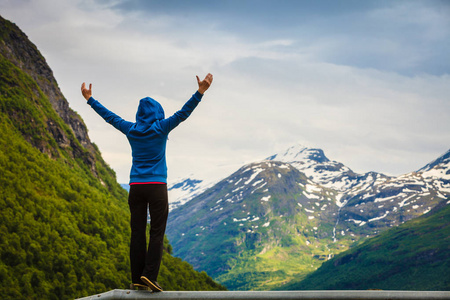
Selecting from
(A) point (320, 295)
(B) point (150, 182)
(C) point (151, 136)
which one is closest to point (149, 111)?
(C) point (151, 136)

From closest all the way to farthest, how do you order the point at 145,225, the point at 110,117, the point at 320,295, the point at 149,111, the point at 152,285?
the point at 320,295 → the point at 152,285 → the point at 145,225 → the point at 149,111 → the point at 110,117

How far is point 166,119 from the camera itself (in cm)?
1002

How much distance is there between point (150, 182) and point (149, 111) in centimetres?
159

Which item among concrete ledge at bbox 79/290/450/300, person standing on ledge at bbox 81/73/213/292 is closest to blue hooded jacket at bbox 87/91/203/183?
person standing on ledge at bbox 81/73/213/292

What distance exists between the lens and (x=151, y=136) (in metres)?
10.1

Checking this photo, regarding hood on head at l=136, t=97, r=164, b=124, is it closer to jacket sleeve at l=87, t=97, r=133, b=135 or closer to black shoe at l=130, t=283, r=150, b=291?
jacket sleeve at l=87, t=97, r=133, b=135

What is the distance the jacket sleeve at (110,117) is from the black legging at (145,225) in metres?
1.39

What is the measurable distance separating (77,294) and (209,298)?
674ft

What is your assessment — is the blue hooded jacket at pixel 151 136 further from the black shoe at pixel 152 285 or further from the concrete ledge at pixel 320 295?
the concrete ledge at pixel 320 295

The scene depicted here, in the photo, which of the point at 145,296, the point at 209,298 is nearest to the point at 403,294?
the point at 209,298

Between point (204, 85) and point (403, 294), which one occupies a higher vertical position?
point (204, 85)

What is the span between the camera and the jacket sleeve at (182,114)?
988 centimetres

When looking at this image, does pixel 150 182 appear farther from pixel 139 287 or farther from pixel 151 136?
pixel 139 287

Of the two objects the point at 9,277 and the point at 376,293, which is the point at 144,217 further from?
the point at 9,277
